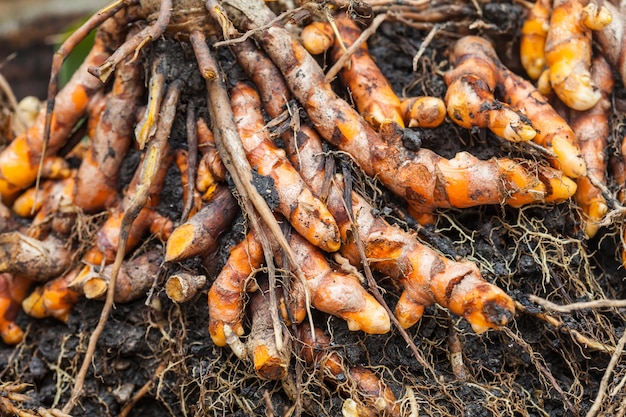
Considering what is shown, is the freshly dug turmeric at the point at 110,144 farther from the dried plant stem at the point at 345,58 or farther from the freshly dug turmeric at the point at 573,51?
the freshly dug turmeric at the point at 573,51

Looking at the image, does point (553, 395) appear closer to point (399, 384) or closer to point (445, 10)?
point (399, 384)

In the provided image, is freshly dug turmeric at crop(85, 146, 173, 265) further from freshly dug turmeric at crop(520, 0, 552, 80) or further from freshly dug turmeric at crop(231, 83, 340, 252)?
freshly dug turmeric at crop(520, 0, 552, 80)

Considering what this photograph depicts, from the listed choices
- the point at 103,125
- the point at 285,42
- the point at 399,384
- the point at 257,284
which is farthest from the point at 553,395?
the point at 103,125

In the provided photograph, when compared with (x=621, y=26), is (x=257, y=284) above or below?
below

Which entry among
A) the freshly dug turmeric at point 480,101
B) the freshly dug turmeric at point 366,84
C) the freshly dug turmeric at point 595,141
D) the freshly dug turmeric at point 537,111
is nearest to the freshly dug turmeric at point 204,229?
the freshly dug turmeric at point 366,84

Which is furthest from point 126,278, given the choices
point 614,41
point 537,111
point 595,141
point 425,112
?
point 614,41

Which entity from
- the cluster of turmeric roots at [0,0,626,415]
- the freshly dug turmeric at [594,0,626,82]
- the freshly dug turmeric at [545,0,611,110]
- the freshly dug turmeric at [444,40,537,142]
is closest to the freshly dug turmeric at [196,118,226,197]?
the cluster of turmeric roots at [0,0,626,415]

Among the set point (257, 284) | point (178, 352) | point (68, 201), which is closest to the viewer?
point (257, 284)

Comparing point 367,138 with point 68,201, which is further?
point 68,201
